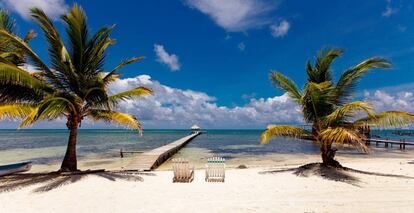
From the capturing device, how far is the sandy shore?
5.58 metres

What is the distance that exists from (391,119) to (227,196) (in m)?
6.68

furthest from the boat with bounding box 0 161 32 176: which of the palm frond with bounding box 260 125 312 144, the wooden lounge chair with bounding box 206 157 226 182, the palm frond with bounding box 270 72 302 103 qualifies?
the palm frond with bounding box 270 72 302 103

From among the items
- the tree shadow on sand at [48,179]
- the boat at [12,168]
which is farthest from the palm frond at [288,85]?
the boat at [12,168]

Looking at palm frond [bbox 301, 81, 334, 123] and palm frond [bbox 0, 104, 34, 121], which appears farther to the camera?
palm frond [bbox 301, 81, 334, 123]

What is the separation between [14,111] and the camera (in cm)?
778

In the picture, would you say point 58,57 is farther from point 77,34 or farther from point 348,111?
point 348,111

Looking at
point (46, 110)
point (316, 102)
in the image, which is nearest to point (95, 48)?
point (46, 110)

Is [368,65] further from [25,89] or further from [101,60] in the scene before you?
[25,89]

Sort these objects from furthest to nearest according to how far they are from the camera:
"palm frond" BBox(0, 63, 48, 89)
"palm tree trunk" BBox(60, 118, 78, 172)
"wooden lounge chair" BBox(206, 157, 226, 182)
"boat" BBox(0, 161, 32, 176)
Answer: "palm tree trunk" BBox(60, 118, 78, 172), "boat" BBox(0, 161, 32, 176), "wooden lounge chair" BBox(206, 157, 226, 182), "palm frond" BBox(0, 63, 48, 89)

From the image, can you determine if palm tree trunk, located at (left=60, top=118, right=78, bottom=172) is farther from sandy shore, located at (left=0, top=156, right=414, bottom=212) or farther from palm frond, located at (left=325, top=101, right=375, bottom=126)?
palm frond, located at (left=325, top=101, right=375, bottom=126)

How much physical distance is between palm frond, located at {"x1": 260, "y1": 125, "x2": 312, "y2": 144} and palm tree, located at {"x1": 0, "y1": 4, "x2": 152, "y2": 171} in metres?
4.66

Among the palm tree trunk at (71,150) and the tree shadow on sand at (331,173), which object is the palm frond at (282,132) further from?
the palm tree trunk at (71,150)

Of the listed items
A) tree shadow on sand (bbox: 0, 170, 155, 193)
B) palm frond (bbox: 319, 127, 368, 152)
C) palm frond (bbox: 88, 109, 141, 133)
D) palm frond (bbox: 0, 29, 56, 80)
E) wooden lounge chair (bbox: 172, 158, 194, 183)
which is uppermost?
palm frond (bbox: 0, 29, 56, 80)

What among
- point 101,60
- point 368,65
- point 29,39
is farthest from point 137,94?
point 368,65
